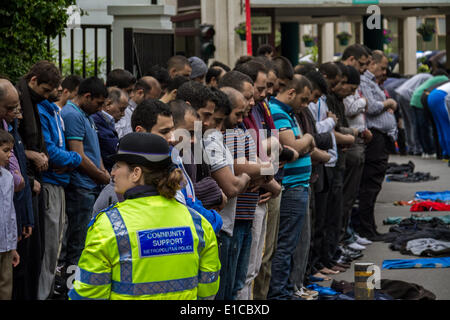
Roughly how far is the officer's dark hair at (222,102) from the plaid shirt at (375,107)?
5.74m

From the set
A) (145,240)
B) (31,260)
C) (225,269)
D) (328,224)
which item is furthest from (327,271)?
(145,240)

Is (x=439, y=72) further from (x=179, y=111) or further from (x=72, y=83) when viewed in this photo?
(x=179, y=111)

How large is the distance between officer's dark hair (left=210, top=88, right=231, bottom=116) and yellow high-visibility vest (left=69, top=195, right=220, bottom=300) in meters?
2.24

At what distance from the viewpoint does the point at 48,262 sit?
27.1 feet

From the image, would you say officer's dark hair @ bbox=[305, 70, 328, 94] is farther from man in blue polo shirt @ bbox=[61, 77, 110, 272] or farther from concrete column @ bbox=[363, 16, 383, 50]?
concrete column @ bbox=[363, 16, 383, 50]

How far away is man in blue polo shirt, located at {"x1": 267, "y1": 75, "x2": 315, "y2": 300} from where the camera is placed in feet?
28.5

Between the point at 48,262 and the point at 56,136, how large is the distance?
111 centimetres

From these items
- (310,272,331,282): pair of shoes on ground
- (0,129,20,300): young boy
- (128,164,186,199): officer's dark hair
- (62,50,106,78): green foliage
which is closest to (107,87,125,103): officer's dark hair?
(0,129,20,300): young boy

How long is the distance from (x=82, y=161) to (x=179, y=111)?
2.54m

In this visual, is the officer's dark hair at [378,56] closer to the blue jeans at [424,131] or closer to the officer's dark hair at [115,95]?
the officer's dark hair at [115,95]

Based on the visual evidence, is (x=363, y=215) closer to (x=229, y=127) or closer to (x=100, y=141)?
(x=100, y=141)

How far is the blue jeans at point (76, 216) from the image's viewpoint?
28.5 ft

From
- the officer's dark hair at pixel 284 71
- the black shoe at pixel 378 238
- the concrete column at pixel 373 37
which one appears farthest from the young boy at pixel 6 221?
the concrete column at pixel 373 37

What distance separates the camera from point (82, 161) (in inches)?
334
